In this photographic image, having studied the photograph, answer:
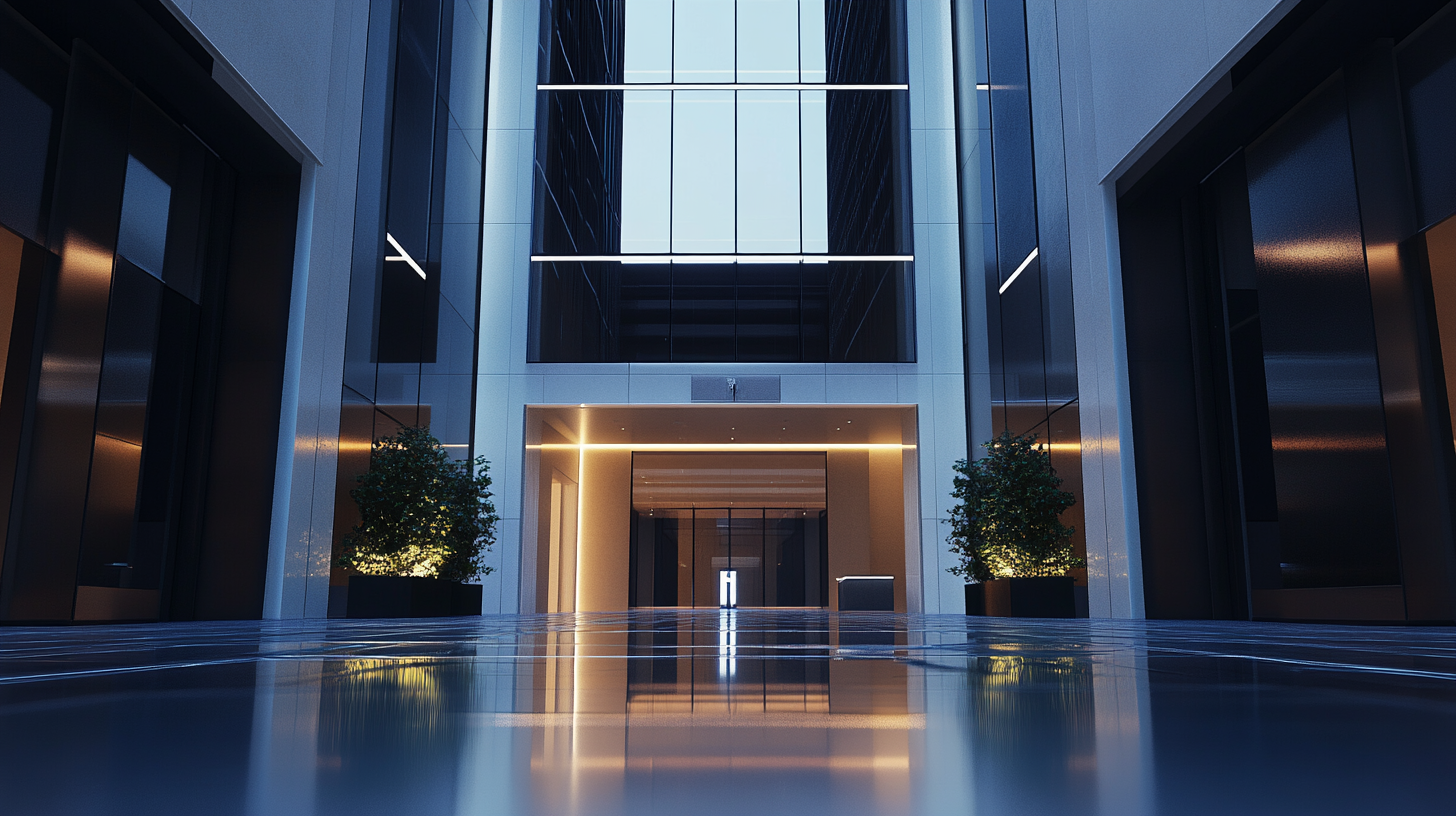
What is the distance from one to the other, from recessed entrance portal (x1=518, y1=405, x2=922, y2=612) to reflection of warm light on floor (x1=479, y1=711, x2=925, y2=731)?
14.5 m

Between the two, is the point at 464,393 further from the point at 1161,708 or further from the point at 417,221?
the point at 1161,708

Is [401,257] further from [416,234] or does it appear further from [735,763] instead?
[735,763]

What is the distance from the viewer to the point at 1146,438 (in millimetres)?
9102

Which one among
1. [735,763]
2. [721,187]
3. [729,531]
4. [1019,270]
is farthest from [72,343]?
[729,531]

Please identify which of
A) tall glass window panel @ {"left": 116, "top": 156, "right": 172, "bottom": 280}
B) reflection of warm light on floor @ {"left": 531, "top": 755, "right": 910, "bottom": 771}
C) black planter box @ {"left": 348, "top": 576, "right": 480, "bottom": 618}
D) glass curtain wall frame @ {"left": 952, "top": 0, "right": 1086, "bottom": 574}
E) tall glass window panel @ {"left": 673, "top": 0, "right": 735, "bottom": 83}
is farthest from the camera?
tall glass window panel @ {"left": 673, "top": 0, "right": 735, "bottom": 83}

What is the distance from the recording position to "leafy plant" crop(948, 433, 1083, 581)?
33.4ft

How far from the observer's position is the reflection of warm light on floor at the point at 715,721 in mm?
834

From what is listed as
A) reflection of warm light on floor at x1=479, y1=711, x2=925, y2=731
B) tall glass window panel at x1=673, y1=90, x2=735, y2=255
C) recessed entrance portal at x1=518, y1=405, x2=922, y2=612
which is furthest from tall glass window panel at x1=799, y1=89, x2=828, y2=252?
reflection of warm light on floor at x1=479, y1=711, x2=925, y2=731

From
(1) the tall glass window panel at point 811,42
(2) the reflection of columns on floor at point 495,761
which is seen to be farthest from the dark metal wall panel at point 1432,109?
(1) the tall glass window panel at point 811,42

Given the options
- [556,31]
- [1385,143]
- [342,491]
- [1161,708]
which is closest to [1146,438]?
[1385,143]

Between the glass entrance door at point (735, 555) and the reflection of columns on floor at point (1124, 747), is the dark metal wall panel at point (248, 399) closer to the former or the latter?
the reflection of columns on floor at point (1124, 747)

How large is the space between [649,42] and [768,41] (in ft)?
7.36

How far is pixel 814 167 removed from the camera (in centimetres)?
1705

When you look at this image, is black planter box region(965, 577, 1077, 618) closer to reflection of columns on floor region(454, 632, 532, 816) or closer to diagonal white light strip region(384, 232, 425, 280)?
diagonal white light strip region(384, 232, 425, 280)
